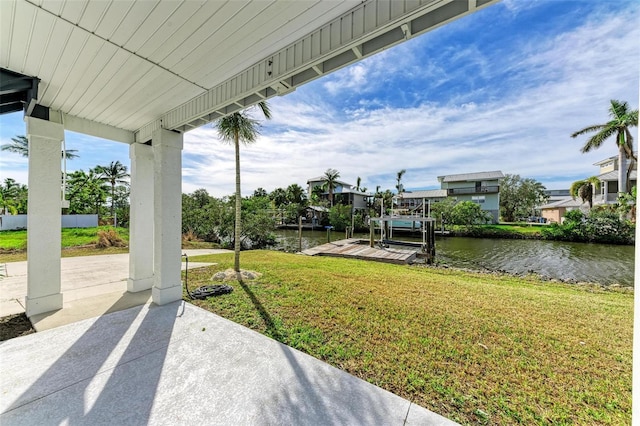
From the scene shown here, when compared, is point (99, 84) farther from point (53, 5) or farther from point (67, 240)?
point (67, 240)

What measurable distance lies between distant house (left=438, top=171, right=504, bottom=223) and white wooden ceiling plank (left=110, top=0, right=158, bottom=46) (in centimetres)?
3438

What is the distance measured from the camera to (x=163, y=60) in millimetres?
2430

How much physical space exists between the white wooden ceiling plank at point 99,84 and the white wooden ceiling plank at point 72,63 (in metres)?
0.15

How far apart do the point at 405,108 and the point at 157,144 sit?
12.0 metres

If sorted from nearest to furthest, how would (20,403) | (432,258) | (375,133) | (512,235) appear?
(20,403) < (432,258) < (375,133) < (512,235)

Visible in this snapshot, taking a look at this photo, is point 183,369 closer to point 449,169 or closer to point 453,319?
point 453,319

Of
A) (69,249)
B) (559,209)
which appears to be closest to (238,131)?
(69,249)

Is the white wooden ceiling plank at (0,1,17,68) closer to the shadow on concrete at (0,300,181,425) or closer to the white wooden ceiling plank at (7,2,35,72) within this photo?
the white wooden ceiling plank at (7,2,35,72)

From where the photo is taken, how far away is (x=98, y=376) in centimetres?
225

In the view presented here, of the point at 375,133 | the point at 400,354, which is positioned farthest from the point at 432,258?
the point at 400,354

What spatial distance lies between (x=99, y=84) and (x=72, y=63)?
444mm

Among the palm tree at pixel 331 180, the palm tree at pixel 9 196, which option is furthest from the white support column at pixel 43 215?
the palm tree at pixel 331 180

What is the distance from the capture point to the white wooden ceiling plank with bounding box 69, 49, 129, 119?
2410 mm

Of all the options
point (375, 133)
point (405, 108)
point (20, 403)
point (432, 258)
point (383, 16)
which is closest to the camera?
point (383, 16)
